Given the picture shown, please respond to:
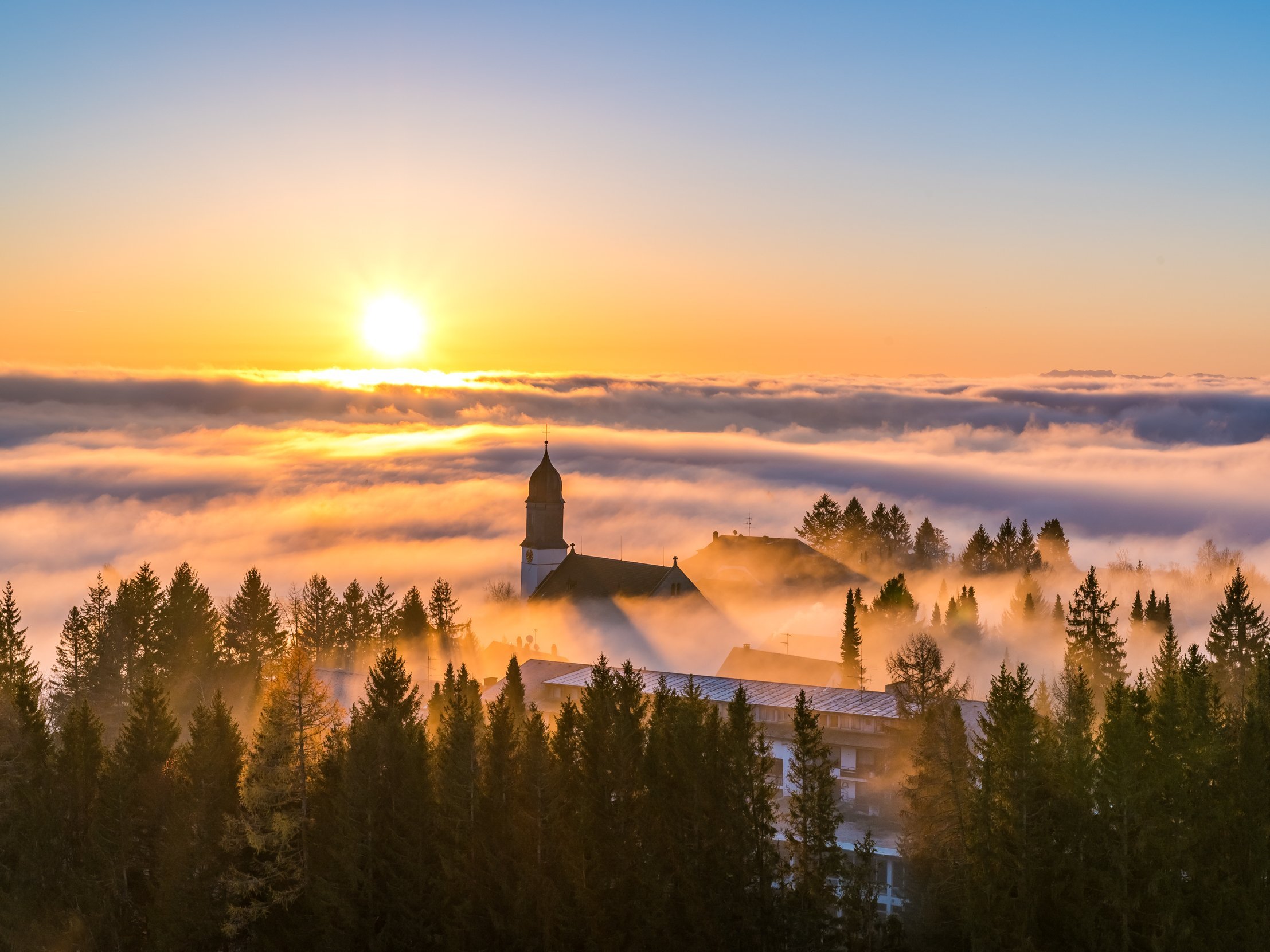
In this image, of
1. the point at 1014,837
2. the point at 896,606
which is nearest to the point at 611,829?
the point at 1014,837

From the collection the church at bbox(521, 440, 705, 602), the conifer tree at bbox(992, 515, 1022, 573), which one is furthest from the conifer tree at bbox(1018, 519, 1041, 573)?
the church at bbox(521, 440, 705, 602)

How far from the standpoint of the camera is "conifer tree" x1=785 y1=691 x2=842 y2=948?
144ft

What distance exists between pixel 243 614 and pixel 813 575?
78828 millimetres

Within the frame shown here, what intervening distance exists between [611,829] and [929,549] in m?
125

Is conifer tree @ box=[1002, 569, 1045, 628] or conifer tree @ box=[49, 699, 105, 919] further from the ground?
conifer tree @ box=[49, 699, 105, 919]

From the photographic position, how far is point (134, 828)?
50031mm

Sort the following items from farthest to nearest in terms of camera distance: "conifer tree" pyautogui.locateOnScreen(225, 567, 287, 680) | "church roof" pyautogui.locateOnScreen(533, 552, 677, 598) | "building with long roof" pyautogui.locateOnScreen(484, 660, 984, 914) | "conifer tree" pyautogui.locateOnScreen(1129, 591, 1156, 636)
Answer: "church roof" pyautogui.locateOnScreen(533, 552, 677, 598) → "conifer tree" pyautogui.locateOnScreen(1129, 591, 1156, 636) → "conifer tree" pyautogui.locateOnScreen(225, 567, 287, 680) → "building with long roof" pyautogui.locateOnScreen(484, 660, 984, 914)

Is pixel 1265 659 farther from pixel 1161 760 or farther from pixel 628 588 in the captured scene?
pixel 628 588

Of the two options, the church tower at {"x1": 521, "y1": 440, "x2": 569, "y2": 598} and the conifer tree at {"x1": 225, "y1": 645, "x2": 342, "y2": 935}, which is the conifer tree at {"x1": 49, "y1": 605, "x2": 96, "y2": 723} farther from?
the church tower at {"x1": 521, "y1": 440, "x2": 569, "y2": 598}

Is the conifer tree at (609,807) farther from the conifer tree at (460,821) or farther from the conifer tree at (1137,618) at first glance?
the conifer tree at (1137,618)

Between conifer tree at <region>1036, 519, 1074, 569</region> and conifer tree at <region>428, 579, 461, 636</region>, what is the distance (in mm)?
76378

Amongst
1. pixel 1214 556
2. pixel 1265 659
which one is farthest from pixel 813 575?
pixel 1265 659

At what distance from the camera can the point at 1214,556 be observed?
600 feet

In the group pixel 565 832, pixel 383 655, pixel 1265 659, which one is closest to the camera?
pixel 565 832
